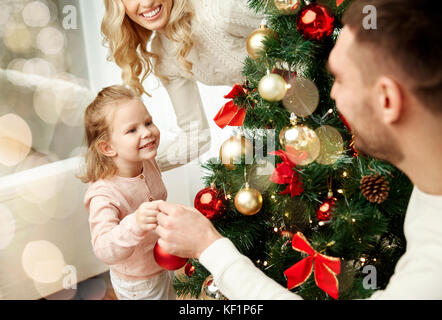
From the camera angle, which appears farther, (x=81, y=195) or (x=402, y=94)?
(x=81, y=195)

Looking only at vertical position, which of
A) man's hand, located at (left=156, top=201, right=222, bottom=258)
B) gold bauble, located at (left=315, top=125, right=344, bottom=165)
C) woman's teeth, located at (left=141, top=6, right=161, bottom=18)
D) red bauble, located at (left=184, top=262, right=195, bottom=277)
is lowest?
red bauble, located at (left=184, top=262, right=195, bottom=277)

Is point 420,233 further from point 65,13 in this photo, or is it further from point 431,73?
point 65,13

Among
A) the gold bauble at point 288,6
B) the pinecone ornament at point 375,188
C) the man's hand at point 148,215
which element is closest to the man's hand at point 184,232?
the man's hand at point 148,215

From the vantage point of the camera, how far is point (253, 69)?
0.67m

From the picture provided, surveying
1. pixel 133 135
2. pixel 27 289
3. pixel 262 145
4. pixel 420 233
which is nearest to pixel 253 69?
pixel 262 145

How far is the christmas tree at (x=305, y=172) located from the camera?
0.60m

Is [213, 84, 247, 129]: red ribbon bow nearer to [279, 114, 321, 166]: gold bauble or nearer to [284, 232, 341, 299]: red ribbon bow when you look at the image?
[279, 114, 321, 166]: gold bauble

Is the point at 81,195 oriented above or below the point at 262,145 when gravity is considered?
below

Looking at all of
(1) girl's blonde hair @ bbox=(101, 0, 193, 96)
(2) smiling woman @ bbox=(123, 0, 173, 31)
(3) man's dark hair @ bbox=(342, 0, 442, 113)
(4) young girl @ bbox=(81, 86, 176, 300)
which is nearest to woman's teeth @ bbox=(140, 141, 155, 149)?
(4) young girl @ bbox=(81, 86, 176, 300)

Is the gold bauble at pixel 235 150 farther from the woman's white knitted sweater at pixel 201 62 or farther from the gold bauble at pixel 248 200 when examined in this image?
the woman's white knitted sweater at pixel 201 62

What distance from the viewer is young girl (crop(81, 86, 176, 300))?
690 mm

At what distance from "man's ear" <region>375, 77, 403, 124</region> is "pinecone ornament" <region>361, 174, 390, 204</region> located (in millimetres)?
166
